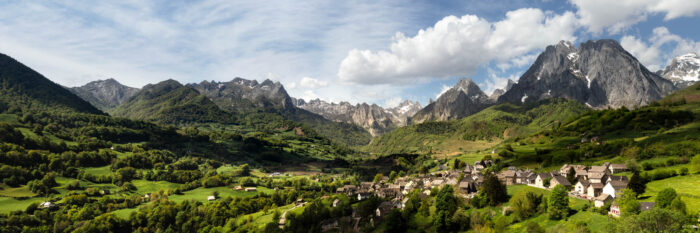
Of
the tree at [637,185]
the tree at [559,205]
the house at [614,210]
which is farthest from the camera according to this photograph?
the tree at [637,185]

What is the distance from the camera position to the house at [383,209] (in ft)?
270

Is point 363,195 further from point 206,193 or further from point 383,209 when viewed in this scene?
point 206,193

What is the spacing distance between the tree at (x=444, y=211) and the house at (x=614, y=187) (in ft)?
89.6

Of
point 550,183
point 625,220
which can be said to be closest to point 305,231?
point 550,183

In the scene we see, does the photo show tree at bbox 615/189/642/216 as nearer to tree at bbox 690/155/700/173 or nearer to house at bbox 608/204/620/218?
house at bbox 608/204/620/218

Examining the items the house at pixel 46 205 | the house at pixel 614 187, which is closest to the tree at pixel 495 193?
the house at pixel 614 187

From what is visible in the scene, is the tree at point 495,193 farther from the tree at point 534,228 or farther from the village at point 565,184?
the tree at point 534,228

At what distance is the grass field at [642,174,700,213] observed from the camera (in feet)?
146

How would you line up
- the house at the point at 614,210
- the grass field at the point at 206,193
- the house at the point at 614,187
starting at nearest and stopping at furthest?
1. the house at the point at 614,210
2. the house at the point at 614,187
3. the grass field at the point at 206,193

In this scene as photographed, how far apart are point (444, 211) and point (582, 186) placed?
29.3m

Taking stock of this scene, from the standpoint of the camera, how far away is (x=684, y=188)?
52.3 metres

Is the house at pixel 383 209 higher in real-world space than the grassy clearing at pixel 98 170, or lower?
higher

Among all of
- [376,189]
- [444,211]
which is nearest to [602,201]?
[444,211]

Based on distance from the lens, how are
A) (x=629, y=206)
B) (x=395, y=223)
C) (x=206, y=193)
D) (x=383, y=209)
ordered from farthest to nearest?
(x=206, y=193)
(x=383, y=209)
(x=395, y=223)
(x=629, y=206)
